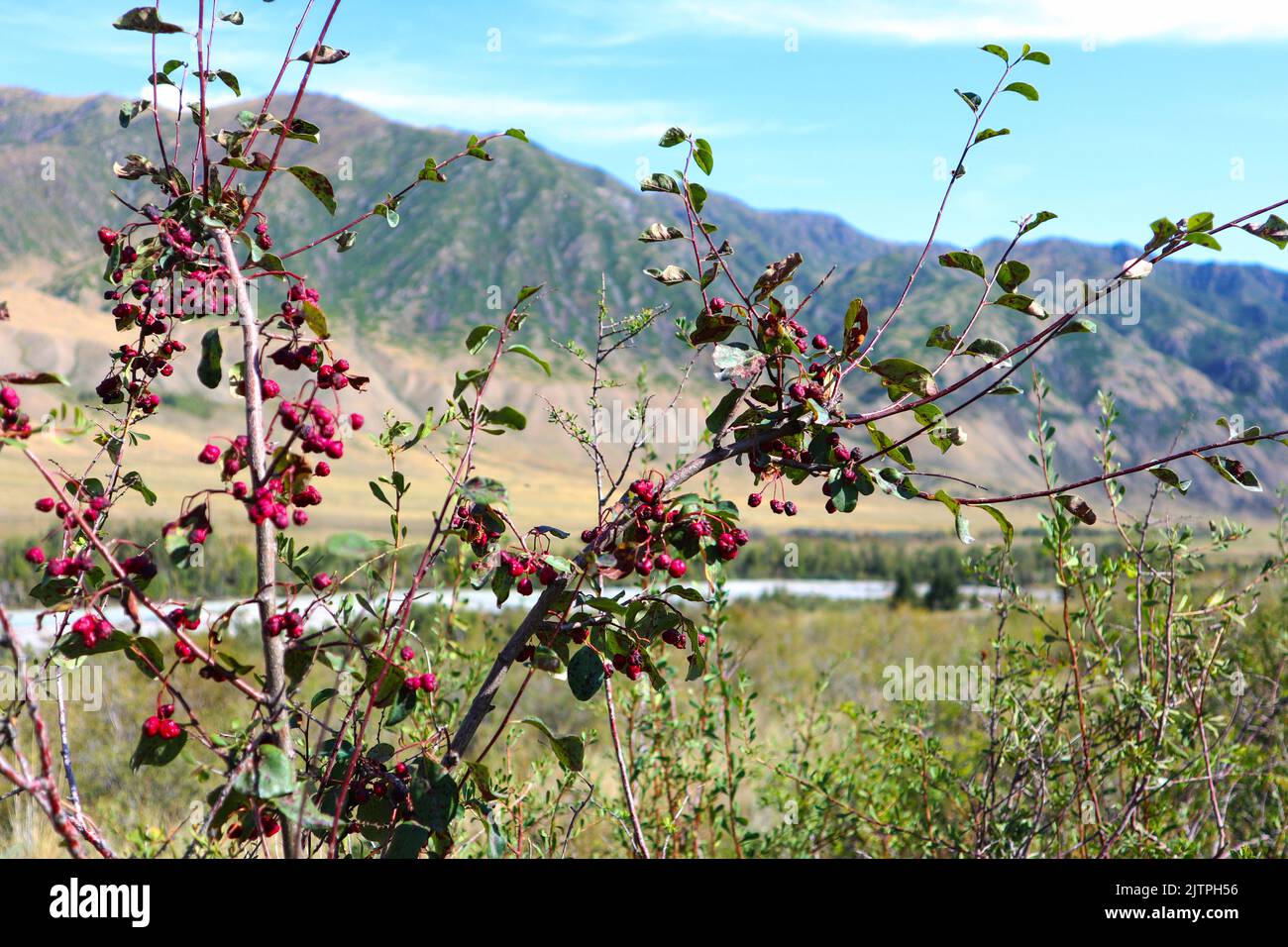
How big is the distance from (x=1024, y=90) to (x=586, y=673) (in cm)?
148

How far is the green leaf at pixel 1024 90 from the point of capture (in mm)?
1927

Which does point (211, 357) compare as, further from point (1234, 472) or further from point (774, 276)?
point (1234, 472)

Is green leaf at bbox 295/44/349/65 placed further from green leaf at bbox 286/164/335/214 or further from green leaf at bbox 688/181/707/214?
green leaf at bbox 688/181/707/214

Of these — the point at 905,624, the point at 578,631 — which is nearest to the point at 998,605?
the point at 578,631

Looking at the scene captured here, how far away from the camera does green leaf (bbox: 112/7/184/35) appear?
1.66 meters

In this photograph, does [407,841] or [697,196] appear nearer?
[407,841]

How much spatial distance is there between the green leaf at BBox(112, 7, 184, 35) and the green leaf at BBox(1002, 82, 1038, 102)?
1617mm

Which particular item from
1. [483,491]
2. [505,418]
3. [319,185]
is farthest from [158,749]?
[319,185]

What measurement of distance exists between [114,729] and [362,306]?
157 m

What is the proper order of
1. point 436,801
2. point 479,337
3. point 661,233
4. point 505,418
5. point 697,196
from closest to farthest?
point 505,418 < point 436,801 < point 479,337 < point 697,196 < point 661,233

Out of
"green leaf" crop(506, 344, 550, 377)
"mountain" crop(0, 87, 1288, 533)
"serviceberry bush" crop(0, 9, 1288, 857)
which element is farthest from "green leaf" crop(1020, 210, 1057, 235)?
"mountain" crop(0, 87, 1288, 533)

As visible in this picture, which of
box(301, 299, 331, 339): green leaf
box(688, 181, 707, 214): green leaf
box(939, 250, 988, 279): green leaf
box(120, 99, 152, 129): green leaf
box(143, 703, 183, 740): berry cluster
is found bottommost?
box(143, 703, 183, 740): berry cluster

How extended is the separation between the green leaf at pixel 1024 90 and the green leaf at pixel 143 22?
1.62 meters

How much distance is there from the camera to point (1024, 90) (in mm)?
1954
